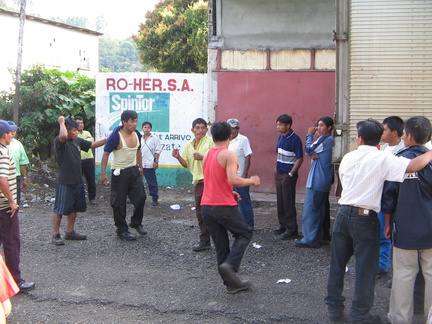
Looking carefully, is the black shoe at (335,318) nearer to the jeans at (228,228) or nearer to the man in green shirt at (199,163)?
the jeans at (228,228)

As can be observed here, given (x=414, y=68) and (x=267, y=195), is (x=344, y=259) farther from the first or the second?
(x=267, y=195)

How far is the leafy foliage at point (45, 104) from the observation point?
1232 cm

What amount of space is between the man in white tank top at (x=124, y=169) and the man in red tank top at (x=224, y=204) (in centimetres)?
223

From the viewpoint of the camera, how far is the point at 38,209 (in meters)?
9.65

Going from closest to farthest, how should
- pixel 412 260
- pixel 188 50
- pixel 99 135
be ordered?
pixel 412 260 < pixel 99 135 < pixel 188 50

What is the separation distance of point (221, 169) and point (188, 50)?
15052 millimetres

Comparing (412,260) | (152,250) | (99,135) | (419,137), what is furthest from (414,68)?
(99,135)

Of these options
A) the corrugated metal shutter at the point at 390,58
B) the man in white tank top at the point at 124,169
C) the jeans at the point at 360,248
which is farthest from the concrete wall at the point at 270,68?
the jeans at the point at 360,248

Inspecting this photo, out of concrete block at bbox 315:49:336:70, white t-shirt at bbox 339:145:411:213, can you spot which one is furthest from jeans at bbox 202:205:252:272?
concrete block at bbox 315:49:336:70

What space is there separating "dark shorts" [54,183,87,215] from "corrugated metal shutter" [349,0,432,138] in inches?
150

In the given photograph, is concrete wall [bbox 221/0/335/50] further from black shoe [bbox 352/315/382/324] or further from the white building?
the white building

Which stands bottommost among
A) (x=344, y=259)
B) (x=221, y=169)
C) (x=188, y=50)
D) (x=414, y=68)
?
(x=344, y=259)

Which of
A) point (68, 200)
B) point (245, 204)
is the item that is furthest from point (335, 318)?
point (68, 200)

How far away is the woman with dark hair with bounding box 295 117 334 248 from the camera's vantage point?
6.71 m
